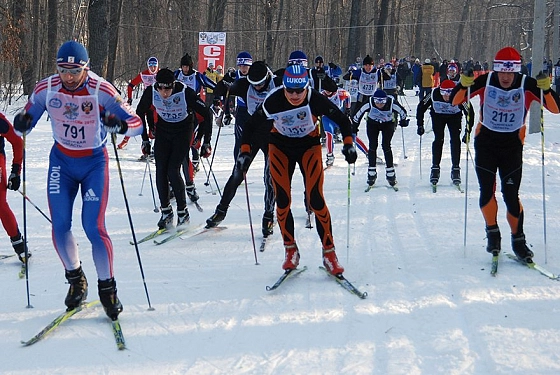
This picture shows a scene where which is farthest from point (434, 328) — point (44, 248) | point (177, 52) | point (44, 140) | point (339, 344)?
point (177, 52)

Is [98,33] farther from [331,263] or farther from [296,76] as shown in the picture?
[331,263]

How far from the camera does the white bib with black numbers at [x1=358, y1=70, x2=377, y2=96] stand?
16.4 meters

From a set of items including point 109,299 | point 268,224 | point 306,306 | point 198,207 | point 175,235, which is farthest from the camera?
point 198,207

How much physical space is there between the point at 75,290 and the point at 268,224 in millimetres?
2939

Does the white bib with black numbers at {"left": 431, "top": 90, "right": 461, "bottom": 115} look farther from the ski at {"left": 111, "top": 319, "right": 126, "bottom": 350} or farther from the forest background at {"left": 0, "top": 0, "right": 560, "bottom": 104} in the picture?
the forest background at {"left": 0, "top": 0, "right": 560, "bottom": 104}

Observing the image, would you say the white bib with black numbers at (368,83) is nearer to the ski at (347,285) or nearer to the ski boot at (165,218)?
the ski boot at (165,218)

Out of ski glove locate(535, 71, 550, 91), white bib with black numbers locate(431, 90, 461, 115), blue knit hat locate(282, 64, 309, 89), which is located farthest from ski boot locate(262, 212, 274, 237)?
white bib with black numbers locate(431, 90, 461, 115)

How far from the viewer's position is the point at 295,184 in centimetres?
1152

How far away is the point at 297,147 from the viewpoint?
6.13 meters

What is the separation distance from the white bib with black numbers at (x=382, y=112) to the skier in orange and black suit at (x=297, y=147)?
4.98 metres

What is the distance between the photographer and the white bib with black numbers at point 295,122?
5.98 meters

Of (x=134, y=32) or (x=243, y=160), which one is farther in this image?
(x=134, y=32)

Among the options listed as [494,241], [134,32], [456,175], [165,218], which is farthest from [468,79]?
[134,32]

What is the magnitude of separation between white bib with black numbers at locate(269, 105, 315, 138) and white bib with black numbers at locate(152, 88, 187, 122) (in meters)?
2.29
